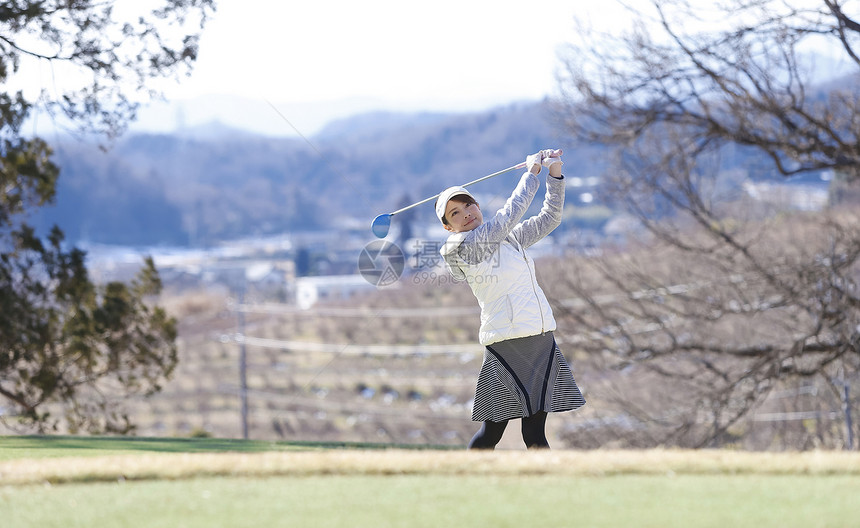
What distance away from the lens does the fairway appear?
3430 mm

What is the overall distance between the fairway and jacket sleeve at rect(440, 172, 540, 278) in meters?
1.28

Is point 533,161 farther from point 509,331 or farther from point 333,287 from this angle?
point 333,287

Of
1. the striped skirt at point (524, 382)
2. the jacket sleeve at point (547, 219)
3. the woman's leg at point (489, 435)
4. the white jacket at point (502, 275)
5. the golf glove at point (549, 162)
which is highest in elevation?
the golf glove at point (549, 162)

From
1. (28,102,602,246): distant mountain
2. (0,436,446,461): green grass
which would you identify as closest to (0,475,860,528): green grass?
(0,436,446,461): green grass

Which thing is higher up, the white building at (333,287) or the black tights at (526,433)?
the white building at (333,287)

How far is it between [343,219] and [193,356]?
22.4 metres

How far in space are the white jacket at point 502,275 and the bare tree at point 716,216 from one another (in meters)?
7.07

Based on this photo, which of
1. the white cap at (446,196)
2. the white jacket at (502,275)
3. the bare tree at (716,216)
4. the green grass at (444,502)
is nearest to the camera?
the green grass at (444,502)

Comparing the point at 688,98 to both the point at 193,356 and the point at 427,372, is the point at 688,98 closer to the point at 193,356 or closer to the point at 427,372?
the point at 427,372

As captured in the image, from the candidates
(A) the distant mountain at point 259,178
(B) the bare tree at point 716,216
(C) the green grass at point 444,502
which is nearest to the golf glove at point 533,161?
(C) the green grass at point 444,502

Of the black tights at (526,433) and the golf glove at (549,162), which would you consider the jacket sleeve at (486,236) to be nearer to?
the golf glove at (549,162)

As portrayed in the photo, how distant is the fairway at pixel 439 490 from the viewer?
11.3 feet

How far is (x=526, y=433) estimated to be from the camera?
18.0 feet

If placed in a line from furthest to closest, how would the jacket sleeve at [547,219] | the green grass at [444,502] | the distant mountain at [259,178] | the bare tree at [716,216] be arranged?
the distant mountain at [259,178] → the bare tree at [716,216] → the jacket sleeve at [547,219] → the green grass at [444,502]
